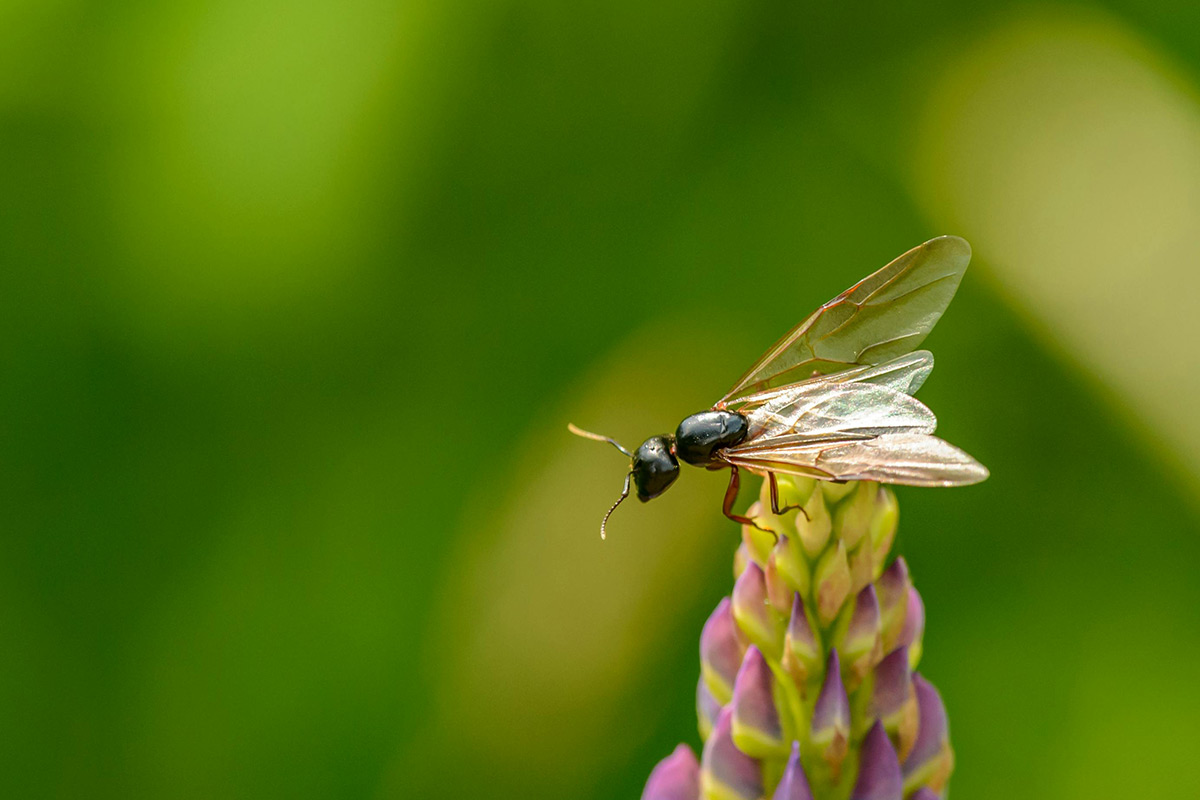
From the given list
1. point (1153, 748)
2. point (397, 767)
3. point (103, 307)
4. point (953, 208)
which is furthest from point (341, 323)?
point (1153, 748)

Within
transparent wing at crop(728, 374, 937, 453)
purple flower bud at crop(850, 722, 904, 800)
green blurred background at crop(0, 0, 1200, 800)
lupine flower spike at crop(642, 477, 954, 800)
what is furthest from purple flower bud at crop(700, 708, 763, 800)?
green blurred background at crop(0, 0, 1200, 800)

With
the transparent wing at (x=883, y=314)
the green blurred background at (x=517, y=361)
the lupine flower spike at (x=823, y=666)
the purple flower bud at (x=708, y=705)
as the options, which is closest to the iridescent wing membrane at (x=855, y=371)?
the transparent wing at (x=883, y=314)

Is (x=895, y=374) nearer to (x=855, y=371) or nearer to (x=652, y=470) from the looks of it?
(x=855, y=371)

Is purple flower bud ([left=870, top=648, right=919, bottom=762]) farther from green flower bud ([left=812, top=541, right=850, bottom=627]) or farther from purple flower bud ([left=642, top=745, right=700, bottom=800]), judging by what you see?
purple flower bud ([left=642, top=745, right=700, bottom=800])

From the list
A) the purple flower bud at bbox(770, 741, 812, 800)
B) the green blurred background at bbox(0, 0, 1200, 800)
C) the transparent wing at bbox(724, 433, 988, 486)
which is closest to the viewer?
the purple flower bud at bbox(770, 741, 812, 800)

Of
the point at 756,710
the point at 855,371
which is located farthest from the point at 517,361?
the point at 756,710

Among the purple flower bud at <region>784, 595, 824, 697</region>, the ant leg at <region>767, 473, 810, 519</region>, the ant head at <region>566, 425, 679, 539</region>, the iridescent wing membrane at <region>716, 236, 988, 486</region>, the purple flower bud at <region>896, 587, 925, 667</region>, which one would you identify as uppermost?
the iridescent wing membrane at <region>716, 236, 988, 486</region>

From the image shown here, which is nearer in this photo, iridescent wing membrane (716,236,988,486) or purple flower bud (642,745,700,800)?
purple flower bud (642,745,700,800)

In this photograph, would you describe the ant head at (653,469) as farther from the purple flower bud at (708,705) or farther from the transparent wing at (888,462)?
the purple flower bud at (708,705)

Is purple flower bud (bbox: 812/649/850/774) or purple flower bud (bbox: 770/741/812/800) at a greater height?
purple flower bud (bbox: 812/649/850/774)
